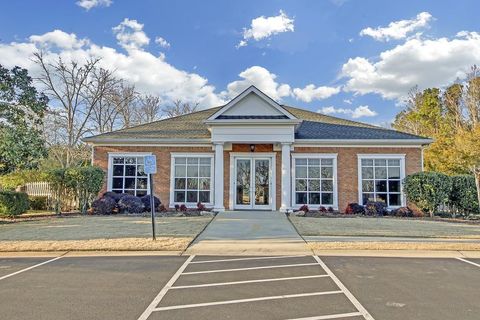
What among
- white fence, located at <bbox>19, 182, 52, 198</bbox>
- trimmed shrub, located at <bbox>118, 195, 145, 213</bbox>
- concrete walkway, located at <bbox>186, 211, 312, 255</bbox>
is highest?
white fence, located at <bbox>19, 182, 52, 198</bbox>

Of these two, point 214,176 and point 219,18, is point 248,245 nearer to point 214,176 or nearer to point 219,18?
point 214,176

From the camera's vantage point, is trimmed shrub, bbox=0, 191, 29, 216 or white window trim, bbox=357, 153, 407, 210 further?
white window trim, bbox=357, 153, 407, 210

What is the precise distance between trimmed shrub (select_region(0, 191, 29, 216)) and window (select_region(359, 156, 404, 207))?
51.1 feet

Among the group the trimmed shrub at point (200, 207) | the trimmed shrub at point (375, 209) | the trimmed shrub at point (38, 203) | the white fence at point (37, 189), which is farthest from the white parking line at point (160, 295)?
the trimmed shrub at point (38, 203)

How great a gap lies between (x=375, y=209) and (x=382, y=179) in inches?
71.9

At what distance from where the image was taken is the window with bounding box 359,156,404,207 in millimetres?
17234

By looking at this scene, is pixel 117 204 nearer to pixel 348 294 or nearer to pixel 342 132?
pixel 342 132

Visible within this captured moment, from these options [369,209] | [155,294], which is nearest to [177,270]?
[155,294]

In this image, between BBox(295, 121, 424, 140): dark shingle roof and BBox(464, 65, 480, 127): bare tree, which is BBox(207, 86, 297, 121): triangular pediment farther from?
BBox(464, 65, 480, 127): bare tree

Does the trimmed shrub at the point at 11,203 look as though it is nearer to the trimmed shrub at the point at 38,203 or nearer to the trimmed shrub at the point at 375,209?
the trimmed shrub at the point at 38,203

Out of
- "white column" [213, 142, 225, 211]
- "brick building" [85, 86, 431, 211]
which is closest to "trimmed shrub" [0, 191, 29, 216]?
"brick building" [85, 86, 431, 211]

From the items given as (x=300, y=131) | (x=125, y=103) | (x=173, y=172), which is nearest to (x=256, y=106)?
(x=300, y=131)

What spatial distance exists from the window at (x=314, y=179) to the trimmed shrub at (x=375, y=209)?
5.78 feet

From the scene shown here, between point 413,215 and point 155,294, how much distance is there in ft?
47.8
